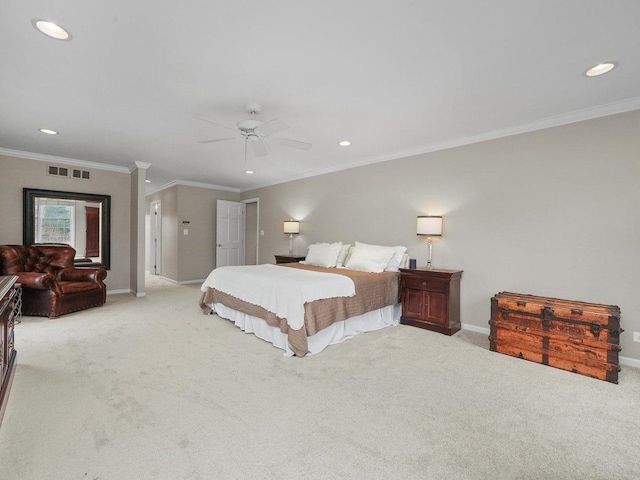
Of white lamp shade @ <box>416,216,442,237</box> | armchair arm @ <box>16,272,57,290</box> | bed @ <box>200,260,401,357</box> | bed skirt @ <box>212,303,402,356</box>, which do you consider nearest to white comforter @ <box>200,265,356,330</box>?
bed @ <box>200,260,401,357</box>

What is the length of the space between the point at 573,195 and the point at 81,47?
4.55 metres

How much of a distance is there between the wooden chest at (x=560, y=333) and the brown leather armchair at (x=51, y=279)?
5429mm

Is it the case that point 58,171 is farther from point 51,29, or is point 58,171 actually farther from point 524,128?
point 524,128

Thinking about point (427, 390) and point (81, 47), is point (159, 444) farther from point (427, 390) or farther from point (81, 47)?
point (81, 47)

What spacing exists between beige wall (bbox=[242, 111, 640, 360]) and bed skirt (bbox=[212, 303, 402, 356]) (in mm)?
996

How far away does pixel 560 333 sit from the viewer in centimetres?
277

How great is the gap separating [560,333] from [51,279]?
19.7 ft

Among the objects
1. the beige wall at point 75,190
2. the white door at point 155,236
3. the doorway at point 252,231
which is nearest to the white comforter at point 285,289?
the beige wall at point 75,190

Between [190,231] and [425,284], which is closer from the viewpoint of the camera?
[425,284]

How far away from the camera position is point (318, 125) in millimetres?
3586

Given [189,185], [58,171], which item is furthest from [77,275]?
[189,185]

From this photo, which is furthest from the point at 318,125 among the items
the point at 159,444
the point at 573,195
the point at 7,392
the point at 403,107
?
the point at 7,392

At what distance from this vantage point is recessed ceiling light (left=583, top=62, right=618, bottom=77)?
229cm

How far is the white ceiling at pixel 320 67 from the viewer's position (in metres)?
1.80
